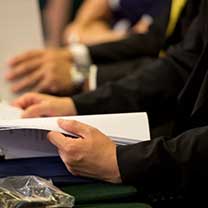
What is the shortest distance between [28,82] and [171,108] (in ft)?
1.30

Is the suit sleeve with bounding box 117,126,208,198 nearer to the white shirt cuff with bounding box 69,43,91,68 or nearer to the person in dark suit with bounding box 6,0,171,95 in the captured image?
A: the person in dark suit with bounding box 6,0,171,95

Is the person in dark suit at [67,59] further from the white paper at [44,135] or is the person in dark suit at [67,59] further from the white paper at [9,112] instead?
the white paper at [44,135]

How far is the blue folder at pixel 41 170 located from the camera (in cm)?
87

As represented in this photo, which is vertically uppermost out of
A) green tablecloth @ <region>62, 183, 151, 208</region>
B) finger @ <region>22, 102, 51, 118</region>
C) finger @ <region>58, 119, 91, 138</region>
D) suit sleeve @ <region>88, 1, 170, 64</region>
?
finger @ <region>58, 119, 91, 138</region>

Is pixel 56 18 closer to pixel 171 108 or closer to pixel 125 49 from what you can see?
pixel 125 49

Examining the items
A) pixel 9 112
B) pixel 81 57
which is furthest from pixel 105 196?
pixel 81 57

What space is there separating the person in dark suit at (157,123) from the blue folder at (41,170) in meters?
0.02

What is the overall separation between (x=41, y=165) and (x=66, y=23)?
1.52m

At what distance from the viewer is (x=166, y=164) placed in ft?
2.77

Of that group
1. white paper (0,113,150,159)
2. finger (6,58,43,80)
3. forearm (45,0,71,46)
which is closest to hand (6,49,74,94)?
finger (6,58,43,80)

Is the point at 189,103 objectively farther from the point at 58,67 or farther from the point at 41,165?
the point at 58,67

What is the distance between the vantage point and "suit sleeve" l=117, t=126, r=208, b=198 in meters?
0.85

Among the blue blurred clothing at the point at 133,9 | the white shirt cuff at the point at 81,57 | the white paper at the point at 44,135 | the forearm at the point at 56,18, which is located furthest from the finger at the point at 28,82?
the forearm at the point at 56,18

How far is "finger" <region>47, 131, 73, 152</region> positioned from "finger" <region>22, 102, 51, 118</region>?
8.3 inches
